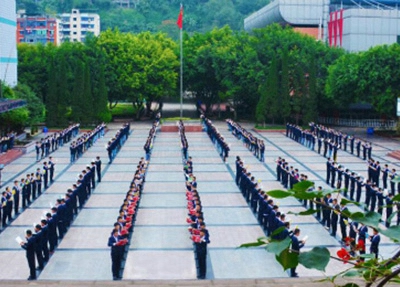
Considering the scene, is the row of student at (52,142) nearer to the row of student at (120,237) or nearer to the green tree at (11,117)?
the green tree at (11,117)

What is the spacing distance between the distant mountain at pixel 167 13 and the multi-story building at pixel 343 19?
114 ft

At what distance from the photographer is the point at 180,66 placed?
3847 cm

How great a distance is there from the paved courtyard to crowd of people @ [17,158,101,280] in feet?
0.59

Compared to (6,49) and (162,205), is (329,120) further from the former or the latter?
(162,205)

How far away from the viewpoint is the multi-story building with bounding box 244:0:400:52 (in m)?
38.6

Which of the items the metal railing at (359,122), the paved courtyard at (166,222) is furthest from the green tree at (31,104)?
the metal railing at (359,122)

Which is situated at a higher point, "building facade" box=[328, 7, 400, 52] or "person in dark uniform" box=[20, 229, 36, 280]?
"building facade" box=[328, 7, 400, 52]

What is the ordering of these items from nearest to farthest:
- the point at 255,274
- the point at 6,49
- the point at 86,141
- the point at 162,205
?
the point at 255,274 → the point at 162,205 → the point at 86,141 → the point at 6,49

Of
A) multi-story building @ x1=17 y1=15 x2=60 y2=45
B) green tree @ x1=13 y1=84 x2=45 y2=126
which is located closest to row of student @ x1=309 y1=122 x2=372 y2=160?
green tree @ x1=13 y1=84 x2=45 y2=126

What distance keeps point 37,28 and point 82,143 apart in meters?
69.3

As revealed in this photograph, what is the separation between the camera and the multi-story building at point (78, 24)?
92250mm

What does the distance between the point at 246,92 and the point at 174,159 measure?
45.9ft

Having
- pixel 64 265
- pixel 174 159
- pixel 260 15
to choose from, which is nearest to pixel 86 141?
pixel 174 159

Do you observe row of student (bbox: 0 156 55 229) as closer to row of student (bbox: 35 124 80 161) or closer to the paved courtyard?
the paved courtyard
